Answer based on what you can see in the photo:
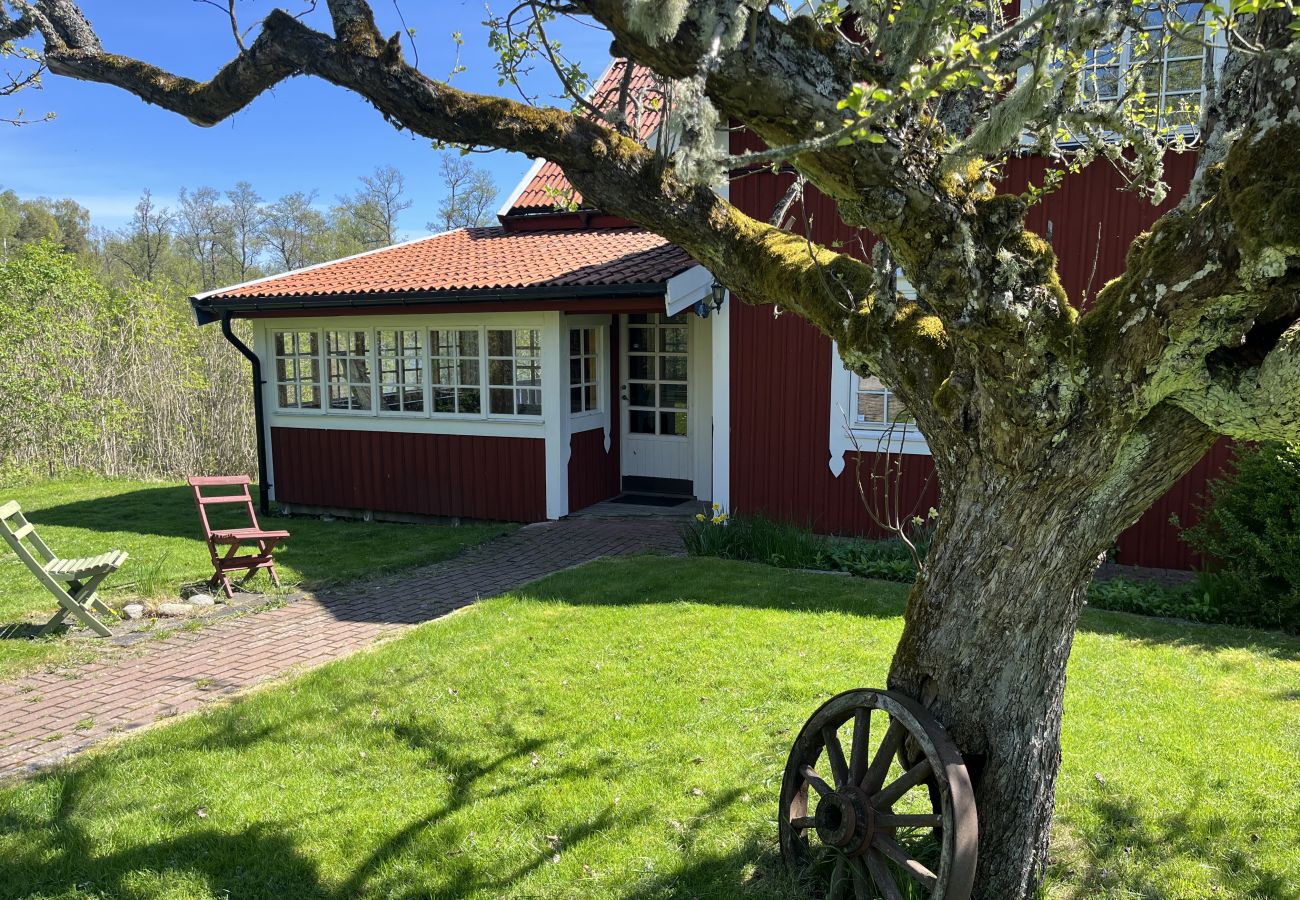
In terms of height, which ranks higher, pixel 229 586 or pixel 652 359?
pixel 652 359

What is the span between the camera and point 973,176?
308 centimetres

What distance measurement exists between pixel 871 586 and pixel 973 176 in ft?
16.6

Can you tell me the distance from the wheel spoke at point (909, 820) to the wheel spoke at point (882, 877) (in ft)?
0.36

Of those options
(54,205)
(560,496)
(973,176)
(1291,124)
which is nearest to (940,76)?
(973,176)

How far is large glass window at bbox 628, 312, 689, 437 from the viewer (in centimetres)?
1155

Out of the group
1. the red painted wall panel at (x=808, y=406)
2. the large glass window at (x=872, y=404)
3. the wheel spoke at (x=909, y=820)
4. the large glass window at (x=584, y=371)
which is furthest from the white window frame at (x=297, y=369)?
the wheel spoke at (x=909, y=820)

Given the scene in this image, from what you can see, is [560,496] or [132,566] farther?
[560,496]

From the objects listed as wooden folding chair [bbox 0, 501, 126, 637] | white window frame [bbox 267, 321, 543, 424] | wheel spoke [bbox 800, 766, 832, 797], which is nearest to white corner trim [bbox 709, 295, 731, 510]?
white window frame [bbox 267, 321, 543, 424]

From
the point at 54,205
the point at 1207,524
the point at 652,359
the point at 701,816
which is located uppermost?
the point at 54,205

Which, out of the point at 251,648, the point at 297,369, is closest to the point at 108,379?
the point at 297,369

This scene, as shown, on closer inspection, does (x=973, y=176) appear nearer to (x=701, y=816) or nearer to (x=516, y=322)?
(x=701, y=816)

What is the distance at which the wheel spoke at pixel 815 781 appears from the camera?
334cm

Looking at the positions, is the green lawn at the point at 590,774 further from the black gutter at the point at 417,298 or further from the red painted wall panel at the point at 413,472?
the red painted wall panel at the point at 413,472

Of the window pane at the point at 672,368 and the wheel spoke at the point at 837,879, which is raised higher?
the window pane at the point at 672,368
